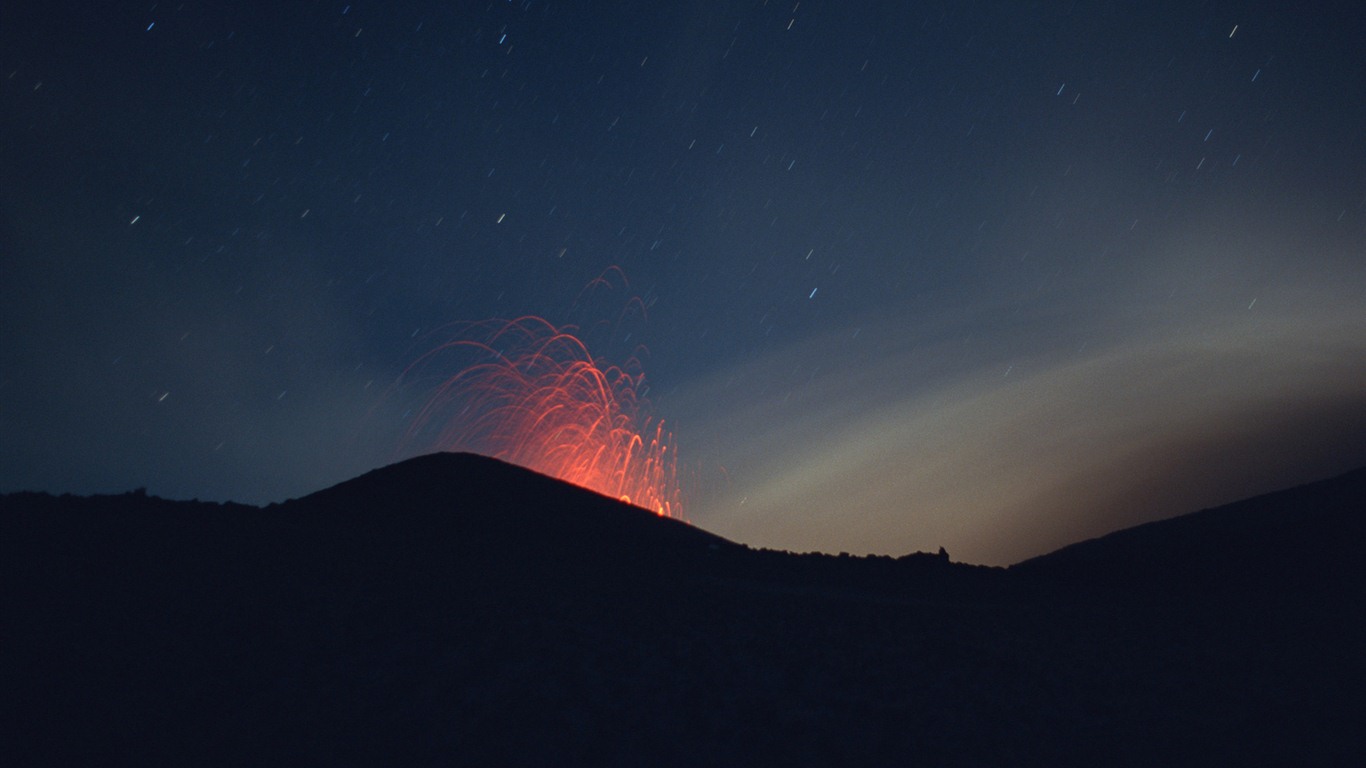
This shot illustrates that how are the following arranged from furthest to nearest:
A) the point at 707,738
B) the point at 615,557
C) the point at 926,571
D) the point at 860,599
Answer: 1. the point at 926,571
2. the point at 615,557
3. the point at 860,599
4. the point at 707,738

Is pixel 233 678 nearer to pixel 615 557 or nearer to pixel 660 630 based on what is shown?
pixel 660 630

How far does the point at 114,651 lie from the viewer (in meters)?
11.3

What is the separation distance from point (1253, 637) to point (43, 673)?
25.0 m

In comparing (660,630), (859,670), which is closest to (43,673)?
(660,630)

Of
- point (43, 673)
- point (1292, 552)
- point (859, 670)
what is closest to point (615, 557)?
point (859, 670)

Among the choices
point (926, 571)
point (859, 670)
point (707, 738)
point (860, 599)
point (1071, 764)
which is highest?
point (926, 571)

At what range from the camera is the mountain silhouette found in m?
10.1

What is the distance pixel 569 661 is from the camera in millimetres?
12250

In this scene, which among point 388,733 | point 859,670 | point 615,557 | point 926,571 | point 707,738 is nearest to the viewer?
point 388,733

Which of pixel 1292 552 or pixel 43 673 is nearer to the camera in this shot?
pixel 43 673

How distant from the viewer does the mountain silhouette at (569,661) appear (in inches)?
400

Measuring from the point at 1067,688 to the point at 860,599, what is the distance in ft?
19.0

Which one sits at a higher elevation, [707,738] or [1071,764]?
[707,738]

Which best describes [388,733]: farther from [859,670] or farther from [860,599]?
[860,599]
